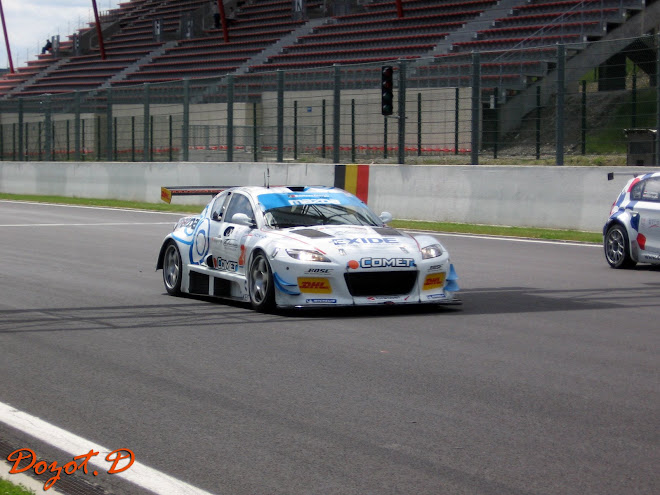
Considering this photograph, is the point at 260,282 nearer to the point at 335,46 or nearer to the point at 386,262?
the point at 386,262

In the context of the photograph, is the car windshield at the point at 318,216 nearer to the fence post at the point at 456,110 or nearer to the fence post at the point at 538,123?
the fence post at the point at 538,123

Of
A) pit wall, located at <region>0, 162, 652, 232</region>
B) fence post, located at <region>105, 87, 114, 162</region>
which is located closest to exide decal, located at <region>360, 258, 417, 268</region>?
pit wall, located at <region>0, 162, 652, 232</region>

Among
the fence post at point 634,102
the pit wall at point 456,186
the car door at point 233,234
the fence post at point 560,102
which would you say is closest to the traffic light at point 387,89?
the pit wall at point 456,186

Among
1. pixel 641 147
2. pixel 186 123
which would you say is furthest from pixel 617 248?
pixel 186 123

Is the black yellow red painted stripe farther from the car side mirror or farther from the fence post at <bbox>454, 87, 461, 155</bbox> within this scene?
the car side mirror

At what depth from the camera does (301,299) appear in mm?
9852

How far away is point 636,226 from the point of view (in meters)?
14.4

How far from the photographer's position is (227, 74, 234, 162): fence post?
30062 mm

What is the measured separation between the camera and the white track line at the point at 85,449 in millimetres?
4688

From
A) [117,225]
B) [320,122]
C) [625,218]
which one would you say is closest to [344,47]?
[320,122]

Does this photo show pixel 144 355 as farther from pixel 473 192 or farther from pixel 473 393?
pixel 473 192

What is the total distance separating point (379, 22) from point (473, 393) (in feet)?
123

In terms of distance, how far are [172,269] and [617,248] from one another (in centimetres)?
628

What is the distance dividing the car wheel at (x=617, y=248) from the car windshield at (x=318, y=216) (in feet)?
15.6
